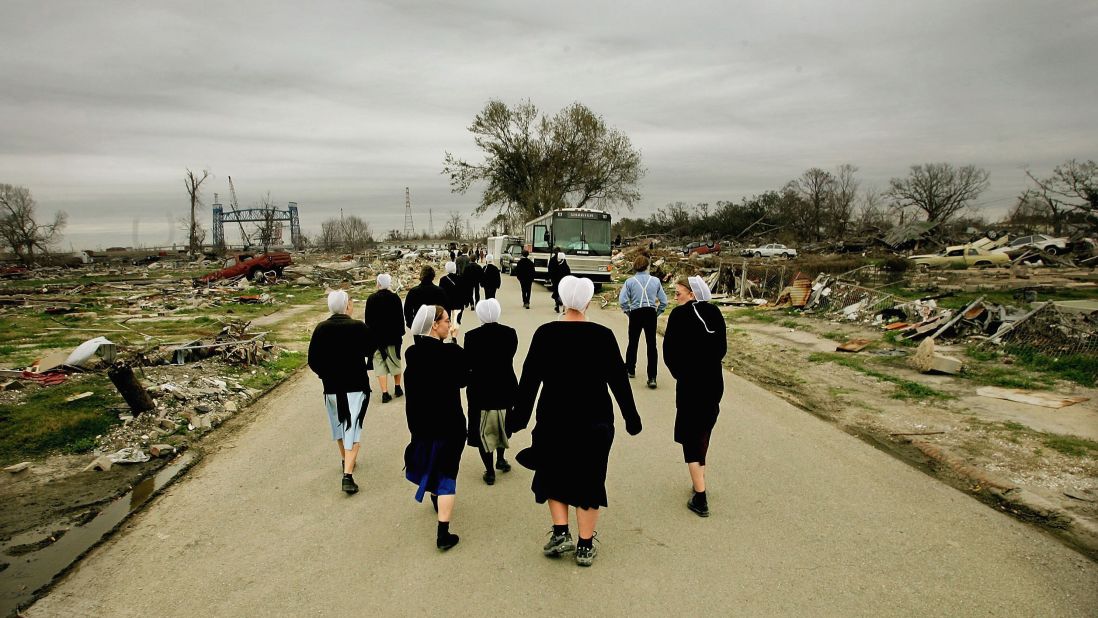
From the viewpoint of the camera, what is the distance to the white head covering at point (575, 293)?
11.9 ft

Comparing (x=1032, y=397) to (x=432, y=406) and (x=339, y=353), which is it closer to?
(x=432, y=406)

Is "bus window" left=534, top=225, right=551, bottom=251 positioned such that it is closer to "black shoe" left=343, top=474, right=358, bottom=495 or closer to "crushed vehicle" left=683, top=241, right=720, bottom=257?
"crushed vehicle" left=683, top=241, right=720, bottom=257

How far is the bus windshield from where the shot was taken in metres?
24.3

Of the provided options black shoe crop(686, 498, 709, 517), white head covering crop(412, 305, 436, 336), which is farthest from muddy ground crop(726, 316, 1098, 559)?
white head covering crop(412, 305, 436, 336)

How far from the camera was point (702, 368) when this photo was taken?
14.8 feet

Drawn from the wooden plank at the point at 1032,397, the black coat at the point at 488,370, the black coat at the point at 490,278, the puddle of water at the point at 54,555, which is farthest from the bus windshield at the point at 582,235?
the puddle of water at the point at 54,555

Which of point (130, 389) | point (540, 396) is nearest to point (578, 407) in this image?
point (540, 396)

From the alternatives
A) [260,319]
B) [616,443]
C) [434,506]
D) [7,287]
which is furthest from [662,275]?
[7,287]

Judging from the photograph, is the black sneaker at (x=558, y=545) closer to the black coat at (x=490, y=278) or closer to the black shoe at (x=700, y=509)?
the black shoe at (x=700, y=509)

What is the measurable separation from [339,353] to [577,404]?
237cm

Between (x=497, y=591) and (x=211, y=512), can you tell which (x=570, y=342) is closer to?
(x=497, y=591)

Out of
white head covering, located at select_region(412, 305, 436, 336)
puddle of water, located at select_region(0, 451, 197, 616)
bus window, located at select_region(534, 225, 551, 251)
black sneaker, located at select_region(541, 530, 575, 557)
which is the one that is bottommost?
puddle of water, located at select_region(0, 451, 197, 616)

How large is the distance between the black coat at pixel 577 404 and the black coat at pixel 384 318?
4111 mm

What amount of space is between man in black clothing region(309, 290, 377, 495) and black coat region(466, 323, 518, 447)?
1092 mm
